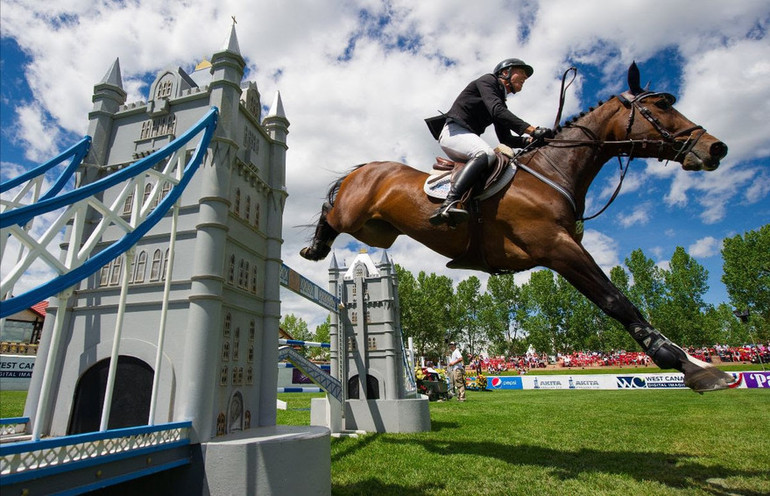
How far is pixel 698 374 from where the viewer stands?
2.89 meters

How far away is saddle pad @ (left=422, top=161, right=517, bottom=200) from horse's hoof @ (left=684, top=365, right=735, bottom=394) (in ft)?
6.82

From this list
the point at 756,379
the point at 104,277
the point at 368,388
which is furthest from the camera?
the point at 756,379

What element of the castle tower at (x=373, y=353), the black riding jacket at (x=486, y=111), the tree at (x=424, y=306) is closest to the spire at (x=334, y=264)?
the castle tower at (x=373, y=353)

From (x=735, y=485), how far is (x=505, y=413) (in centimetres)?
993

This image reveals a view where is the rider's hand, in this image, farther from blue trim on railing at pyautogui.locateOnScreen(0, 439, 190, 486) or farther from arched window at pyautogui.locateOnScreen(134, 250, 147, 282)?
arched window at pyautogui.locateOnScreen(134, 250, 147, 282)

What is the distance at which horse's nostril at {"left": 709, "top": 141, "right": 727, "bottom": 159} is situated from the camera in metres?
3.50

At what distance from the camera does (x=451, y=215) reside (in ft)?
11.4

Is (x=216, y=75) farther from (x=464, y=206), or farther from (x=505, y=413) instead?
(x=505, y=413)

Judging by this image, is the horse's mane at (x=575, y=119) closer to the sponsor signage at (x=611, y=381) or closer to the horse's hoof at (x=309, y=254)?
the horse's hoof at (x=309, y=254)

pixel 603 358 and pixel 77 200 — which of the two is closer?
pixel 77 200

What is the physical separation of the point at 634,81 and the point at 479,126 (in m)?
1.56

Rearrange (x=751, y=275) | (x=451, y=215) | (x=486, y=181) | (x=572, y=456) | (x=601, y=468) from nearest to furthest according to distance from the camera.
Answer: (x=451, y=215) < (x=486, y=181) < (x=601, y=468) < (x=572, y=456) < (x=751, y=275)

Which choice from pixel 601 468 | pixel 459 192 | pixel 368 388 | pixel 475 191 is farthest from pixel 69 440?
pixel 368 388

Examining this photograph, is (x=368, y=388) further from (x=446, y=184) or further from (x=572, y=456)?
(x=446, y=184)
